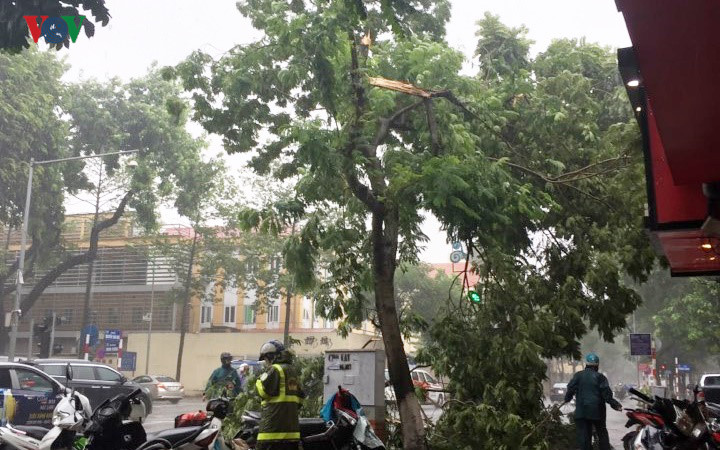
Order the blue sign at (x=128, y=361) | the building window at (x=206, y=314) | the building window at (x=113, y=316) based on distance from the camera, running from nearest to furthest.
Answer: the blue sign at (x=128, y=361) < the building window at (x=113, y=316) < the building window at (x=206, y=314)

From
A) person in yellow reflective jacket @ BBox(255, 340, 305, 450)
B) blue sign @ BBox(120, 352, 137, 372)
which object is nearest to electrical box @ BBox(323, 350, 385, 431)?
person in yellow reflective jacket @ BBox(255, 340, 305, 450)

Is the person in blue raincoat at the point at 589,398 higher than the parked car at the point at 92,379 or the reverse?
higher

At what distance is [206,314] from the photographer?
4934 cm

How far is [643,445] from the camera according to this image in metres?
8.09

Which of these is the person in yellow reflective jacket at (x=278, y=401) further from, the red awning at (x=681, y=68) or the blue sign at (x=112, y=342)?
the blue sign at (x=112, y=342)

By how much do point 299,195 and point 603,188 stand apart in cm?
520

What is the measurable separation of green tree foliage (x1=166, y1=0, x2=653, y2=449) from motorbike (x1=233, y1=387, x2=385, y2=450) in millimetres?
2358

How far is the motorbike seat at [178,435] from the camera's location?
686 cm

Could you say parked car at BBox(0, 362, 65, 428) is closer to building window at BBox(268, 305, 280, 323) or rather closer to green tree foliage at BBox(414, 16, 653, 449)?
green tree foliage at BBox(414, 16, 653, 449)

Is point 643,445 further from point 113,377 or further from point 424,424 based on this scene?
point 113,377

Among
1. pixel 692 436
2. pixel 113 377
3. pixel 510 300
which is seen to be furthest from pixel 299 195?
pixel 113 377

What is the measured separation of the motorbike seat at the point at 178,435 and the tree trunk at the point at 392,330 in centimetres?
443

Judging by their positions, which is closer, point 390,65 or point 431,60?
point 431,60

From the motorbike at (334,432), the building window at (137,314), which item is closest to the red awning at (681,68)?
the motorbike at (334,432)
